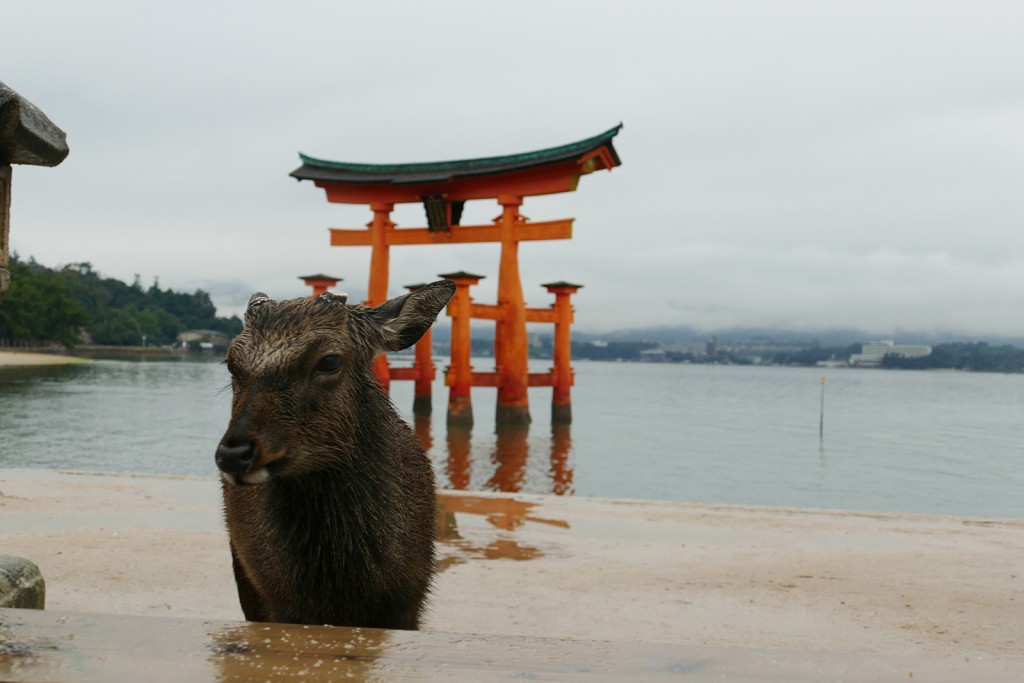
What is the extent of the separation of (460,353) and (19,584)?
803 inches

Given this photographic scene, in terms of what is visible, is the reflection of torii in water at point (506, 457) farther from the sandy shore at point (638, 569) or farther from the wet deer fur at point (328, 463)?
the wet deer fur at point (328, 463)

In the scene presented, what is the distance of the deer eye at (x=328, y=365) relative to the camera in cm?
259

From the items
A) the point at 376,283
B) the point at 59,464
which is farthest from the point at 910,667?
the point at 376,283

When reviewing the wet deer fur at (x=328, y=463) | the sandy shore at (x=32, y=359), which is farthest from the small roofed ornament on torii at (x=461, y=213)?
the sandy shore at (x=32, y=359)

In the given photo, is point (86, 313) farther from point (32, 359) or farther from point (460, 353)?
point (460, 353)

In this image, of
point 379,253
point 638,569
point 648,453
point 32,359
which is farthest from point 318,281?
point 32,359

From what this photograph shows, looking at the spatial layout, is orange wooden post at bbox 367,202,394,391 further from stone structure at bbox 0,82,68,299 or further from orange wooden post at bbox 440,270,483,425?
stone structure at bbox 0,82,68,299

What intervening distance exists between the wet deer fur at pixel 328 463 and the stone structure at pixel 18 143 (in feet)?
4.05

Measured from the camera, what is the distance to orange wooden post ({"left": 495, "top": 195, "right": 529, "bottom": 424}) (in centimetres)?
2170

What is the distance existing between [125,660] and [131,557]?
4810 mm

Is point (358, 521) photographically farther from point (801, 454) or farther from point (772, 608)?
point (801, 454)

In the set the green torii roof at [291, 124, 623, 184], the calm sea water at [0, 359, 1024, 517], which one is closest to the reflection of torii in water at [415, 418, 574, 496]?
the calm sea water at [0, 359, 1024, 517]

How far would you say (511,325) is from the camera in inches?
878

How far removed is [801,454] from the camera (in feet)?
79.7
